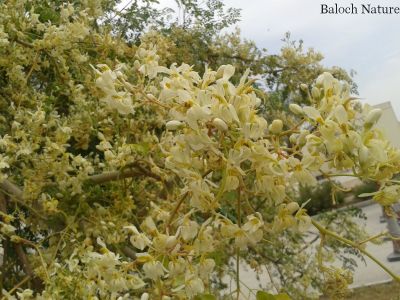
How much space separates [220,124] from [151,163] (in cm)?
66

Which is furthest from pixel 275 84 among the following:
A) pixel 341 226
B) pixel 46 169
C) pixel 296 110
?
pixel 296 110

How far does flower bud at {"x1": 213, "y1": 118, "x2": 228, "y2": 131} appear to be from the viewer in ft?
2.20

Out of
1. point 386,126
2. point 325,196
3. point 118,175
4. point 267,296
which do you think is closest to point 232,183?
point 267,296

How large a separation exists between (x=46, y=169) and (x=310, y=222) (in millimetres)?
975

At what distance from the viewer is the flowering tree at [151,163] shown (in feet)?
2.26

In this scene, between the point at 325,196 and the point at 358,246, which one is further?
the point at 325,196

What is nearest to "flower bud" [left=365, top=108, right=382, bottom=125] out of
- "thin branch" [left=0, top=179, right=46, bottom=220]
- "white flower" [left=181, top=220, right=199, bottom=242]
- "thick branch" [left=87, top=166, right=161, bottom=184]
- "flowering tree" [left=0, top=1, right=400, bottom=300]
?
"flowering tree" [left=0, top=1, right=400, bottom=300]

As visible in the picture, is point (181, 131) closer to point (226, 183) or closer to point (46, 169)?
point (226, 183)

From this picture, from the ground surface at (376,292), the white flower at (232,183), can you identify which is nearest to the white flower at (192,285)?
the white flower at (232,183)

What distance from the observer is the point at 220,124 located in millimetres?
671

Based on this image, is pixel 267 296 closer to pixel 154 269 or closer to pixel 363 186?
pixel 154 269

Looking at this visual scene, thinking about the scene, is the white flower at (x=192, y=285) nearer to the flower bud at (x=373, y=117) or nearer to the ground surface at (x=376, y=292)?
the flower bud at (x=373, y=117)

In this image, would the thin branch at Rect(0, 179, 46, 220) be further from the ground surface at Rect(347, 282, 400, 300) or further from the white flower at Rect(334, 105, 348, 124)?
the ground surface at Rect(347, 282, 400, 300)

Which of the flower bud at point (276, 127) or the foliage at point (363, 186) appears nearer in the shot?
the flower bud at point (276, 127)
